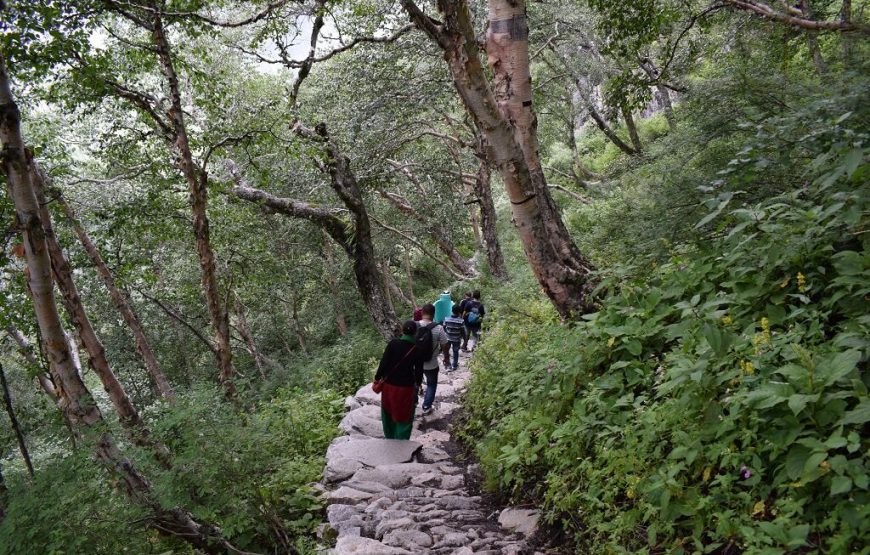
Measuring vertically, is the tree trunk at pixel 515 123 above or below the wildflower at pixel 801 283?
above

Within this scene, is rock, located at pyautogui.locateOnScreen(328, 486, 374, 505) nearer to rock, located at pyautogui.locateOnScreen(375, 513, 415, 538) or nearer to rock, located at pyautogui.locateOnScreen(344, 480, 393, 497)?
rock, located at pyautogui.locateOnScreen(344, 480, 393, 497)

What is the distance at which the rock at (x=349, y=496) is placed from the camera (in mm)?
5672

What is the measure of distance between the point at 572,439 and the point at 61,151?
38.6 ft

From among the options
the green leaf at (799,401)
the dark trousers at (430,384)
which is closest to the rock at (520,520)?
the green leaf at (799,401)

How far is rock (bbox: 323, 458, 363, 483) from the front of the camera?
6426mm

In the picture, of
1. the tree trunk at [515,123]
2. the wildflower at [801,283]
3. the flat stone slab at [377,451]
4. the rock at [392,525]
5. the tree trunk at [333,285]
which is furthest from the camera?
the tree trunk at [333,285]

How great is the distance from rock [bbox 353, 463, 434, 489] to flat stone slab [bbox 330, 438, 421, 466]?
0.23 metres

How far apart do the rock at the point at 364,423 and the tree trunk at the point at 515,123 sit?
362 cm

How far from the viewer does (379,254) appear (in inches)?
806

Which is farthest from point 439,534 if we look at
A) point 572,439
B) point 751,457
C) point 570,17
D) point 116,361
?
point 116,361

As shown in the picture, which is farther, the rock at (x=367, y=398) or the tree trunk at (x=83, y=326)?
the rock at (x=367, y=398)

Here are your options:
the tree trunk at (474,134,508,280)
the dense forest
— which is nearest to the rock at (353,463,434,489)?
the dense forest

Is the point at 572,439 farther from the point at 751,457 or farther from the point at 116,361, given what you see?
the point at 116,361

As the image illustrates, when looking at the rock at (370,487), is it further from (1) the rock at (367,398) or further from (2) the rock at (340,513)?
(1) the rock at (367,398)
